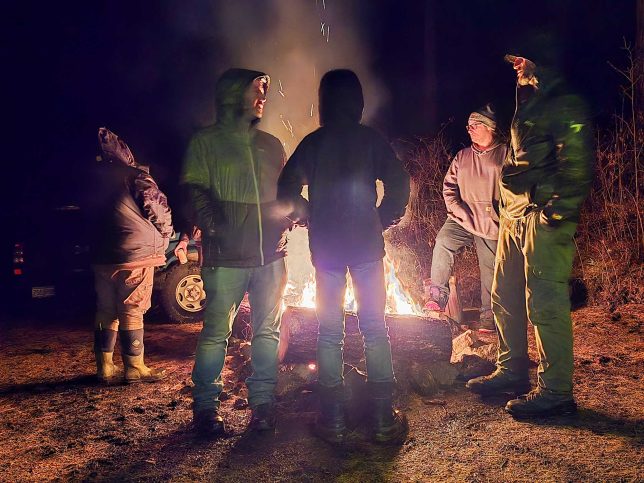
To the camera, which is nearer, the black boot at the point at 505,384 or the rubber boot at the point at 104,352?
the black boot at the point at 505,384

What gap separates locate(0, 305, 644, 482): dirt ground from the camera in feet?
9.55

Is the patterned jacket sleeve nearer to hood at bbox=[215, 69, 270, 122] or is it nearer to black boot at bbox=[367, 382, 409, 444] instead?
hood at bbox=[215, 69, 270, 122]

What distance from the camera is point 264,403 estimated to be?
361cm

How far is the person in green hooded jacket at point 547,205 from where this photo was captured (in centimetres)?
336

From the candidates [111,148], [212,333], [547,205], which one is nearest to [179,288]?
[111,148]

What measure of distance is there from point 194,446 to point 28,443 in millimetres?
1175

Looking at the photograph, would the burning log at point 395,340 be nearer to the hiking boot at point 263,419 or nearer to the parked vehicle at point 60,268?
the hiking boot at point 263,419

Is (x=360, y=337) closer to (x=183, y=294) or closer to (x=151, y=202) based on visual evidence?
(x=151, y=202)

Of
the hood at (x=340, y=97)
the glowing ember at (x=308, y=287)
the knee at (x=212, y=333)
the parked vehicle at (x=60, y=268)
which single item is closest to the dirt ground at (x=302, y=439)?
the knee at (x=212, y=333)

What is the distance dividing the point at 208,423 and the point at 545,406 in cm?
226

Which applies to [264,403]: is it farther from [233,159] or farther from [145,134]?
[145,134]

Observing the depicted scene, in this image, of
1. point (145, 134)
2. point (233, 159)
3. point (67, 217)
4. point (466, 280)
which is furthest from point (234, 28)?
point (233, 159)

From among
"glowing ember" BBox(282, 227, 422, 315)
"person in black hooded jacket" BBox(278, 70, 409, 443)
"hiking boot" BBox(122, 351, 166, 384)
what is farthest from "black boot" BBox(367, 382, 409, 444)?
"hiking boot" BBox(122, 351, 166, 384)

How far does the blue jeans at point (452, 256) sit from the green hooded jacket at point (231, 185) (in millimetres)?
3166
